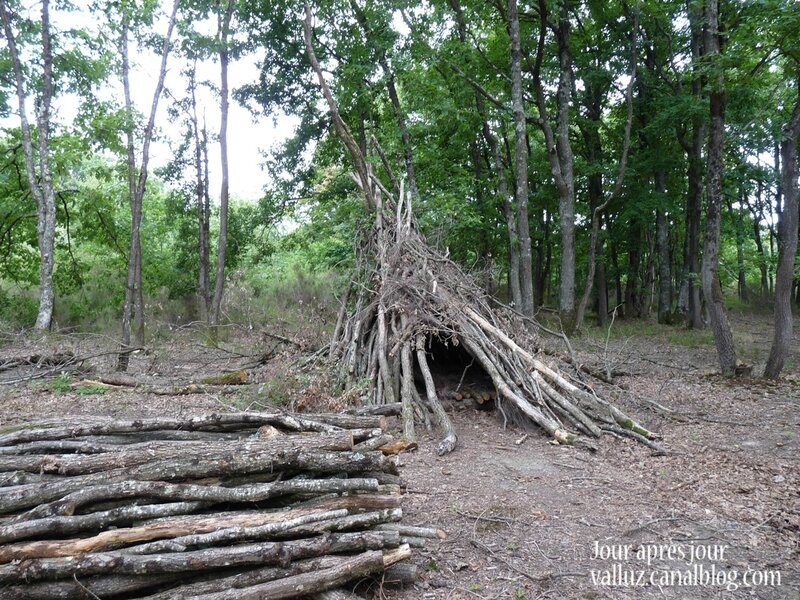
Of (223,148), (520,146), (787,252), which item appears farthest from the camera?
(223,148)

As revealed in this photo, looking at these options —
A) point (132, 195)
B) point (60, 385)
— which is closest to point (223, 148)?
point (132, 195)

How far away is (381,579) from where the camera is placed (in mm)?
3041

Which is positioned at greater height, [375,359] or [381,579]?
[375,359]

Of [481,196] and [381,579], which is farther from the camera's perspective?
[481,196]

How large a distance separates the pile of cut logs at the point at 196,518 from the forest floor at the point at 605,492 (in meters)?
0.50

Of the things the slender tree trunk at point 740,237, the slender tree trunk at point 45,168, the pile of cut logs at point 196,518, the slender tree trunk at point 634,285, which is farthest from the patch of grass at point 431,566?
the slender tree trunk at point 634,285

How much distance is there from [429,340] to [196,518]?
4.72 m

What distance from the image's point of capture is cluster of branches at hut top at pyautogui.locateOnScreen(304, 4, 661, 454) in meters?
6.18

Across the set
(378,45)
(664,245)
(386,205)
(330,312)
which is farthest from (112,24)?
(664,245)

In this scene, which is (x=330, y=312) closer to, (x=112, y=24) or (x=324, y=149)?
(x=112, y=24)

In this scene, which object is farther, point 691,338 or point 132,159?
point 691,338

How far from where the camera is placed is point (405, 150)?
47.1 feet

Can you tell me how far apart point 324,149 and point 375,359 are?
1170cm

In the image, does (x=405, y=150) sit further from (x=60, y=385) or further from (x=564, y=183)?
(x=60, y=385)
